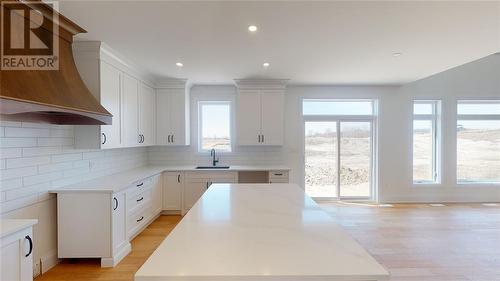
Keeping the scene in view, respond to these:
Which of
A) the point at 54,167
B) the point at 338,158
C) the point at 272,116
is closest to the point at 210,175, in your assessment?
the point at 272,116

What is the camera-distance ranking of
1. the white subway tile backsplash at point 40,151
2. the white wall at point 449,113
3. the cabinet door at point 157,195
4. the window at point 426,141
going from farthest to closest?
the window at point 426,141 < the white wall at point 449,113 < the cabinet door at point 157,195 < the white subway tile backsplash at point 40,151

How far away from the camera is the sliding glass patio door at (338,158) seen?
18.1 ft

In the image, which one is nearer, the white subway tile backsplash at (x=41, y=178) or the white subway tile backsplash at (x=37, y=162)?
the white subway tile backsplash at (x=37, y=162)

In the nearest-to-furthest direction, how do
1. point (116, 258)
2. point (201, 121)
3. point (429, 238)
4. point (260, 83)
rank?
point (116, 258), point (429, 238), point (260, 83), point (201, 121)

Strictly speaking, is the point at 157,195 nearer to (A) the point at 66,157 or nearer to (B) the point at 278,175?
(A) the point at 66,157

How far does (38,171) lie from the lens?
102 inches

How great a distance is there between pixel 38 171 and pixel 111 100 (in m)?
1.13

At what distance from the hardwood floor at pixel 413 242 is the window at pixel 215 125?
1655 millimetres

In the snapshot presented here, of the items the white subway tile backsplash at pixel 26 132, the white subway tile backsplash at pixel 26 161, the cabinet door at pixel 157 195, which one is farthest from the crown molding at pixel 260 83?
the white subway tile backsplash at pixel 26 161

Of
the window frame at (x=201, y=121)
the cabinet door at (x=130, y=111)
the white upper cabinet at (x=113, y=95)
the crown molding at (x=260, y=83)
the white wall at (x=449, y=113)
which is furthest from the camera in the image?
the white wall at (x=449, y=113)

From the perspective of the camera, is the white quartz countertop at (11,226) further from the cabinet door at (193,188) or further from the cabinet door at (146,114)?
the cabinet door at (193,188)

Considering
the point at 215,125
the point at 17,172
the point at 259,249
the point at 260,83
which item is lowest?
the point at 259,249

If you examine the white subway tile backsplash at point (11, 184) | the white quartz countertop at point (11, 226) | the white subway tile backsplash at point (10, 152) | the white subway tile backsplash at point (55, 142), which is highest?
the white subway tile backsplash at point (55, 142)

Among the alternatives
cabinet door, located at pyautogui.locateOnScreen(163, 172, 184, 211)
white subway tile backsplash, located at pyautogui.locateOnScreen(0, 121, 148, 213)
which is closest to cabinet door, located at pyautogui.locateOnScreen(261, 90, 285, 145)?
cabinet door, located at pyautogui.locateOnScreen(163, 172, 184, 211)
